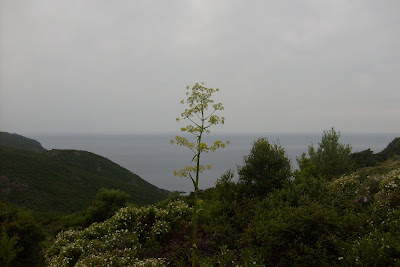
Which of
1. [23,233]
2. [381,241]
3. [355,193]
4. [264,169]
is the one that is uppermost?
[264,169]

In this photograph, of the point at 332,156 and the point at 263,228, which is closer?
the point at 263,228

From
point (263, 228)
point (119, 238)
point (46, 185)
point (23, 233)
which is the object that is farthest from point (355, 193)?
point (46, 185)

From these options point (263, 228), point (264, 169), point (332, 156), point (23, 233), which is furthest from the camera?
point (332, 156)

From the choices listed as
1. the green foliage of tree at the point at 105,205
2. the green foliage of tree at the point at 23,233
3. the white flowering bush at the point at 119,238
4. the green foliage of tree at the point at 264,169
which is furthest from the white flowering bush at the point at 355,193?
the green foliage of tree at the point at 105,205

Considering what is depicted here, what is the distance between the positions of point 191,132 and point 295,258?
5036 millimetres

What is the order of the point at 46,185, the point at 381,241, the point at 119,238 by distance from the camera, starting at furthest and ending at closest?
the point at 46,185, the point at 119,238, the point at 381,241

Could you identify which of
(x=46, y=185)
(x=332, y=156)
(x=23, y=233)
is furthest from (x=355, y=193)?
(x=46, y=185)

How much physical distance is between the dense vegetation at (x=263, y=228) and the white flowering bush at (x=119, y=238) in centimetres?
4

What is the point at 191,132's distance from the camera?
198 inches

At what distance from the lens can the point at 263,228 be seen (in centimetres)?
805

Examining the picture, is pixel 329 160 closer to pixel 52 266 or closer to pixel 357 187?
pixel 357 187

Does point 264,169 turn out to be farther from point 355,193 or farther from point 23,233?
point 23,233

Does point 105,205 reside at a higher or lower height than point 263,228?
lower

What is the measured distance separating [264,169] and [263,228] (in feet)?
17.2
